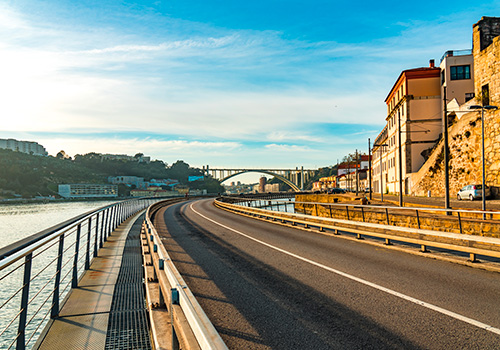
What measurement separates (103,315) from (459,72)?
58.1m

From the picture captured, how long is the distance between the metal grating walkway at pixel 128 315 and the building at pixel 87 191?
579ft

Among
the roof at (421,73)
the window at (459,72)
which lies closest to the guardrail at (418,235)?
the window at (459,72)

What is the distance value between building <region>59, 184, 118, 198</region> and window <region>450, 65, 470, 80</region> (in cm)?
15779

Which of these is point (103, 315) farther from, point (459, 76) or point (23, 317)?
point (459, 76)

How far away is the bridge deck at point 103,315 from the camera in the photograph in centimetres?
497

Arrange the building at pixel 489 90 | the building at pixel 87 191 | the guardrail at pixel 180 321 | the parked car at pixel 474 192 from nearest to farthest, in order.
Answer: the guardrail at pixel 180 321, the parked car at pixel 474 192, the building at pixel 489 90, the building at pixel 87 191

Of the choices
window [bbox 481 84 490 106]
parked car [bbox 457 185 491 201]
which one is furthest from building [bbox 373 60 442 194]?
parked car [bbox 457 185 491 201]

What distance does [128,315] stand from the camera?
20.7ft

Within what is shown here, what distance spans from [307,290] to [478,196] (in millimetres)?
30843

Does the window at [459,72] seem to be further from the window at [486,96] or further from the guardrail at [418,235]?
the guardrail at [418,235]

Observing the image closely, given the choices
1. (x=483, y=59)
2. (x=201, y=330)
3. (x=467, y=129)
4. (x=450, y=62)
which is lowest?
(x=201, y=330)

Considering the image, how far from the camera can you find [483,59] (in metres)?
35.5

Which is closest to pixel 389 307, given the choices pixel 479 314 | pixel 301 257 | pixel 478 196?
pixel 479 314

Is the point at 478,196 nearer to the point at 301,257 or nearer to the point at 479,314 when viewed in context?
the point at 301,257
